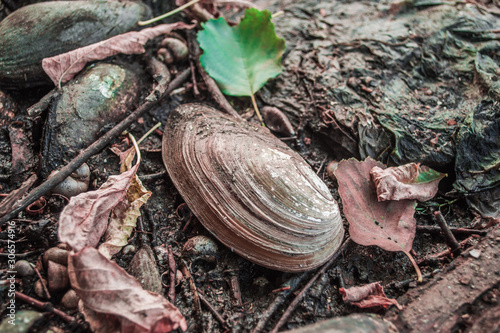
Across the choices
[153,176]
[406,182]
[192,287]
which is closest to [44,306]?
[192,287]

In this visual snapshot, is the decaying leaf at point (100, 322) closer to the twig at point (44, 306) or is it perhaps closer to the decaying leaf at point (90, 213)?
the twig at point (44, 306)

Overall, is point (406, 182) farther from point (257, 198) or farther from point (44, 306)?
point (44, 306)

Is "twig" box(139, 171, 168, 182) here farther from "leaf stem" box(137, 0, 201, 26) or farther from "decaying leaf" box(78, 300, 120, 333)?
"leaf stem" box(137, 0, 201, 26)

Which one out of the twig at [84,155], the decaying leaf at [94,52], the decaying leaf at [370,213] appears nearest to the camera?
the twig at [84,155]

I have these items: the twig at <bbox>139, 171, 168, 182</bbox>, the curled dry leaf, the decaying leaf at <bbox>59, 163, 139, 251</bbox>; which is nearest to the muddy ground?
the twig at <bbox>139, 171, 168, 182</bbox>

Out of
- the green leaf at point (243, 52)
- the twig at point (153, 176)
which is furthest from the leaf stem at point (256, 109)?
the twig at point (153, 176)
